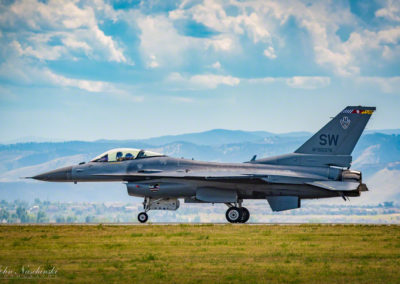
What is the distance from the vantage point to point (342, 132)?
35.6 m

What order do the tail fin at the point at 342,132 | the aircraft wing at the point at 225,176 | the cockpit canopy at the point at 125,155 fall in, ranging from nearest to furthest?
the aircraft wing at the point at 225,176
the tail fin at the point at 342,132
the cockpit canopy at the point at 125,155

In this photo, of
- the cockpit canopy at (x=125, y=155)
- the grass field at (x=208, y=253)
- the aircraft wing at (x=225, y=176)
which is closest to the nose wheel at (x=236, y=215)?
the aircraft wing at (x=225, y=176)

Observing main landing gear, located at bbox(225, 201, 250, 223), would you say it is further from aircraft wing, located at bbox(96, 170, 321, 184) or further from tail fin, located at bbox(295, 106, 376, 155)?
tail fin, located at bbox(295, 106, 376, 155)

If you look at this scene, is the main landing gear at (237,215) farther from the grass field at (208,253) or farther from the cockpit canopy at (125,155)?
the cockpit canopy at (125,155)

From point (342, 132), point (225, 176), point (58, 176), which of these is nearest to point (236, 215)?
point (225, 176)

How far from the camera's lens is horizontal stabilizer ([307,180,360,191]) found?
33281mm

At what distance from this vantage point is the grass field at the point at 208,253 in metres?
19.3

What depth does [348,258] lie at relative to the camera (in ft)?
72.6

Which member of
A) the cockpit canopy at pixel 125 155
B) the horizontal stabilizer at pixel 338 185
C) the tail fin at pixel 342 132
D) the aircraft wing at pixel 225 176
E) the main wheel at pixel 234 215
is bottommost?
the main wheel at pixel 234 215

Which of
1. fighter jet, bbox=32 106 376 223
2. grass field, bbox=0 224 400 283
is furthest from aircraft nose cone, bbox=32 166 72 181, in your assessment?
grass field, bbox=0 224 400 283

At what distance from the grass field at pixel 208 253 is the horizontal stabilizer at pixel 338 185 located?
207 centimetres

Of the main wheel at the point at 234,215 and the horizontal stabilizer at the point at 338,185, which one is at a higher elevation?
the horizontal stabilizer at the point at 338,185

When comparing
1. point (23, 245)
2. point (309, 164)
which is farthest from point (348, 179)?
point (23, 245)

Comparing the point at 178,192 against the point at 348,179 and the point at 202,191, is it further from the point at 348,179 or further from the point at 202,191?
the point at 348,179
